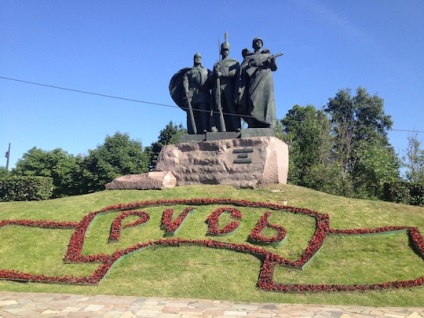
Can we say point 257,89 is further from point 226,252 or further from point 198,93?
point 226,252

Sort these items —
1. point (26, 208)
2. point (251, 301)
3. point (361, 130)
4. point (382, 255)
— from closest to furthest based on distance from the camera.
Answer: point (251, 301) → point (382, 255) → point (26, 208) → point (361, 130)

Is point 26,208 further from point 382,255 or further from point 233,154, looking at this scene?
point 382,255

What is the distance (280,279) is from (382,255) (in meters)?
2.52

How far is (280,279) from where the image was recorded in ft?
26.5

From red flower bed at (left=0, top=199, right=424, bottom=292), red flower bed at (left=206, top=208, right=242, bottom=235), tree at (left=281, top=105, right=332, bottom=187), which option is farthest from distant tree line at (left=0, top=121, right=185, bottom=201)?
red flower bed at (left=206, top=208, right=242, bottom=235)

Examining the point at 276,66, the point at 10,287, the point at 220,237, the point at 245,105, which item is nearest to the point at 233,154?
the point at 245,105

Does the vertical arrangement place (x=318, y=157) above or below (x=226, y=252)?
above

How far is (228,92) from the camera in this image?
14.6 m

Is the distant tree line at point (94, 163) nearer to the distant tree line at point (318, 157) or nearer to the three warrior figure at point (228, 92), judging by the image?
the distant tree line at point (318, 157)

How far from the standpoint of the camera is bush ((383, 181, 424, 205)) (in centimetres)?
1460

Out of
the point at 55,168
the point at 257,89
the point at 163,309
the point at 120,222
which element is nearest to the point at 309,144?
the point at 257,89

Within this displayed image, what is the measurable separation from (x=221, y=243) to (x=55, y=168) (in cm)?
3157

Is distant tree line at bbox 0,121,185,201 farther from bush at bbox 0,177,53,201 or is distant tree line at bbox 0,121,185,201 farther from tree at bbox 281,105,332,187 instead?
bush at bbox 0,177,53,201

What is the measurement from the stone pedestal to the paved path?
650 centimetres
